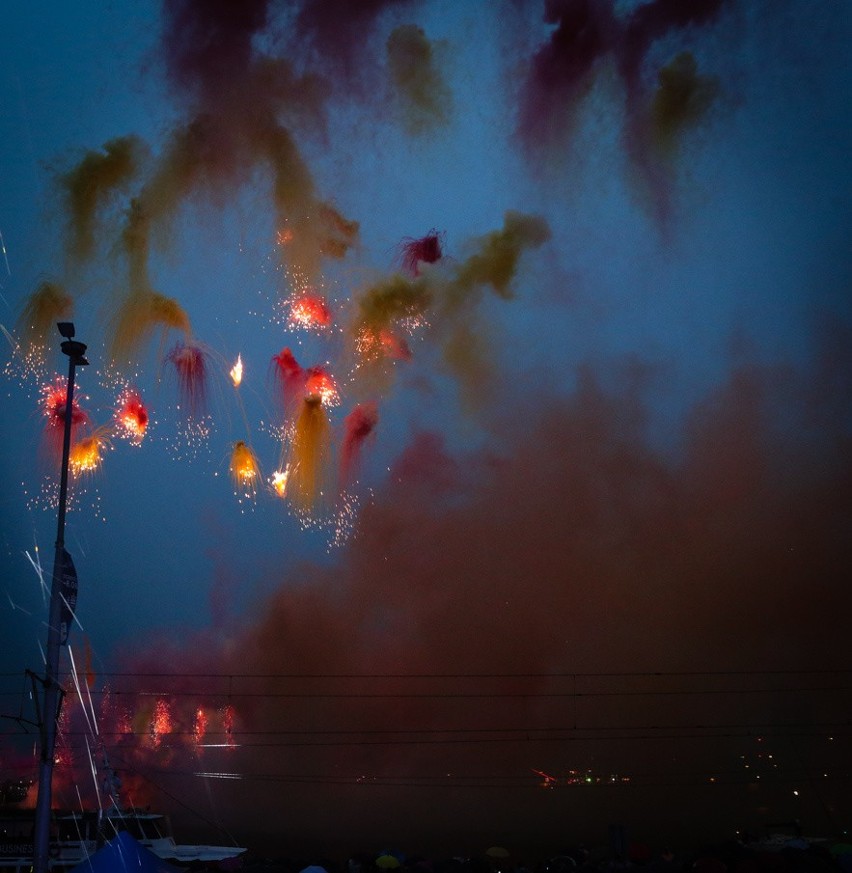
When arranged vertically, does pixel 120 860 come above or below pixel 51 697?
below

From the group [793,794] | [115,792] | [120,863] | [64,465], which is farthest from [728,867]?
[793,794]

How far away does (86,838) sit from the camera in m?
34.3

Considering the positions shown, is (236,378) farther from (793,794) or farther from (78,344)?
(793,794)

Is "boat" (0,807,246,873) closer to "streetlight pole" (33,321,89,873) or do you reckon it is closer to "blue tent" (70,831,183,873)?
"blue tent" (70,831,183,873)

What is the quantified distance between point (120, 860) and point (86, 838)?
655 inches

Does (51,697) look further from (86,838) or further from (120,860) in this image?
(86,838)

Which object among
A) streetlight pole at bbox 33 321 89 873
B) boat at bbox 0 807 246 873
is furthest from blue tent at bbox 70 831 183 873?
boat at bbox 0 807 246 873

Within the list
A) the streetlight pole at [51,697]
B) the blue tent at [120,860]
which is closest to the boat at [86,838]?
the blue tent at [120,860]

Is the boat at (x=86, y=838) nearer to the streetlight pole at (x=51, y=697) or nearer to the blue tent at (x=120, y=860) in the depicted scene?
the blue tent at (x=120, y=860)

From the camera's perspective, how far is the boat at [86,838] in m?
31.7

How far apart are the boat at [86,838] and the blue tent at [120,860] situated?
34.7ft

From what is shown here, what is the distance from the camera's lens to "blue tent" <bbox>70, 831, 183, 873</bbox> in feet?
65.5

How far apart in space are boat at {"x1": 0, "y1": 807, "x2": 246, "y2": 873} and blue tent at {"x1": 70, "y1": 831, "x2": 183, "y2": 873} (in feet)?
34.7

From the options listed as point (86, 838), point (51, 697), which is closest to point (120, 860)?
point (51, 697)
